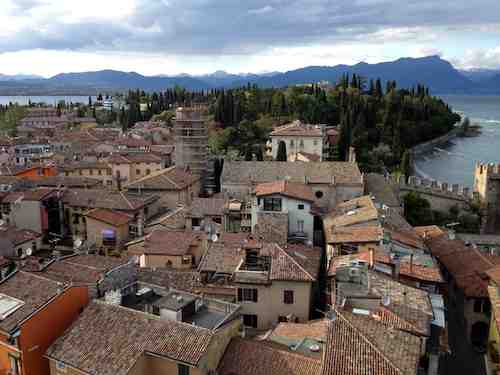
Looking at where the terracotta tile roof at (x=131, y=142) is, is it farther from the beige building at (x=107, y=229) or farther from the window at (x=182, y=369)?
the window at (x=182, y=369)

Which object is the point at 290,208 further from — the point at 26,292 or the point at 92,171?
the point at 92,171

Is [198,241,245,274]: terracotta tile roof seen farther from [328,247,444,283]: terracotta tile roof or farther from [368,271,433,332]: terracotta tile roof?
[368,271,433,332]: terracotta tile roof

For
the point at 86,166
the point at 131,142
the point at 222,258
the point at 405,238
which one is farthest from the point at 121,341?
the point at 131,142

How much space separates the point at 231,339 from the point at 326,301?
706 cm

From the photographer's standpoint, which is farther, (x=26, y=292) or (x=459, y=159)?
(x=459, y=159)

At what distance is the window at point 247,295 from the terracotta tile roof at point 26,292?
7587 mm

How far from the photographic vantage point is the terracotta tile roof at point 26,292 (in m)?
16.1

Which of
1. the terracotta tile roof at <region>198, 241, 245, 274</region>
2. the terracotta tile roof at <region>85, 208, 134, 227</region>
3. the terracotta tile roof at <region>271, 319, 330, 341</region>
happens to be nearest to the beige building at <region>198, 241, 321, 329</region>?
the terracotta tile roof at <region>198, 241, 245, 274</region>

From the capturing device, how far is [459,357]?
22047 millimetres

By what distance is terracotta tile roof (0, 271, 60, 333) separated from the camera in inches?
633

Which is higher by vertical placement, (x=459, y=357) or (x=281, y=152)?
(x=281, y=152)

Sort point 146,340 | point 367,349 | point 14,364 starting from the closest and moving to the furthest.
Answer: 1. point 367,349
2. point 146,340
3. point 14,364

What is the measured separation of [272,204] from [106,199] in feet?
51.9

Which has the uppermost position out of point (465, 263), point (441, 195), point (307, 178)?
point (307, 178)
